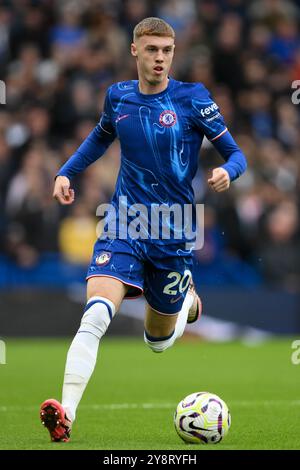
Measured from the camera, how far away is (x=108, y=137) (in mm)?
7664

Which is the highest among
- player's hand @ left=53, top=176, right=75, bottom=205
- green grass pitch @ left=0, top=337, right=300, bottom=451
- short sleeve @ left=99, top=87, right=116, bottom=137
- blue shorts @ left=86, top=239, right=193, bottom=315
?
short sleeve @ left=99, top=87, right=116, bottom=137

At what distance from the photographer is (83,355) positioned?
663 cm

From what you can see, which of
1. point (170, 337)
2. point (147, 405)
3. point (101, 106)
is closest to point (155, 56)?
point (170, 337)

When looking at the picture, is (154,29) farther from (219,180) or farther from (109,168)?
(109,168)

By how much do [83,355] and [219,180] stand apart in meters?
1.31

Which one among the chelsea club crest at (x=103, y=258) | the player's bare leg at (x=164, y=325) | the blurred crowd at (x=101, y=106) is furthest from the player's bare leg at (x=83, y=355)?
the blurred crowd at (x=101, y=106)

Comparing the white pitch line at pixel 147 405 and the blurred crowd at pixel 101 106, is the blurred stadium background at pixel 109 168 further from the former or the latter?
the white pitch line at pixel 147 405

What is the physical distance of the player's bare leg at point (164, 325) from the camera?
773 centimetres

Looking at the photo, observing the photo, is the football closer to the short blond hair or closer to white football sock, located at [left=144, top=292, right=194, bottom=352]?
white football sock, located at [left=144, top=292, right=194, bottom=352]

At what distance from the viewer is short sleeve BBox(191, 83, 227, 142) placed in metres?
7.18

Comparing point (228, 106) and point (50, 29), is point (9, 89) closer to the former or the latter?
point (50, 29)

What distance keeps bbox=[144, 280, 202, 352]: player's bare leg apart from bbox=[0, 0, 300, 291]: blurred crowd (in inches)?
A: 288

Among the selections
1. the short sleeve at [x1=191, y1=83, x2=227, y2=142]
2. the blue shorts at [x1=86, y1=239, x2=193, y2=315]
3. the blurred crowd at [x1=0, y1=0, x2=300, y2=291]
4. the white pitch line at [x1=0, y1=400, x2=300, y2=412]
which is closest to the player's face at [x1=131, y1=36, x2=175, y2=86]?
the short sleeve at [x1=191, y1=83, x2=227, y2=142]

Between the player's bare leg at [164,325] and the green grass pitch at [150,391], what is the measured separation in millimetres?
555
